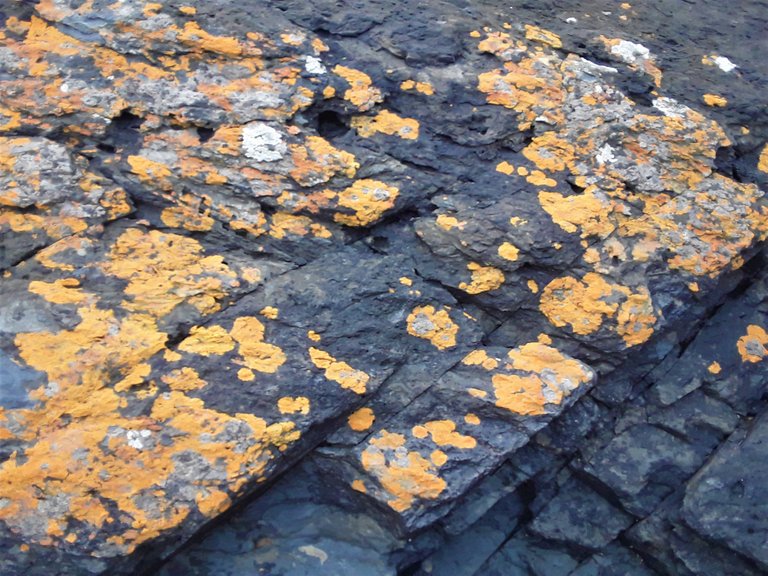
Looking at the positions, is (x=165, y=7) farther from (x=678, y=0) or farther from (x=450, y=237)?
(x=678, y=0)

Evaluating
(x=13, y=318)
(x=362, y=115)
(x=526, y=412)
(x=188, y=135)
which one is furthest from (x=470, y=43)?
(x=13, y=318)

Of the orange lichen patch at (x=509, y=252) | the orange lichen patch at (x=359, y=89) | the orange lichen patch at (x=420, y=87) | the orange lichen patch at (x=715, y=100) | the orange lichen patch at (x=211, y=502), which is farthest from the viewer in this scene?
the orange lichen patch at (x=715, y=100)

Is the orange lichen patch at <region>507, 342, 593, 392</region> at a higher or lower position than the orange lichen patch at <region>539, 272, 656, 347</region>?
lower

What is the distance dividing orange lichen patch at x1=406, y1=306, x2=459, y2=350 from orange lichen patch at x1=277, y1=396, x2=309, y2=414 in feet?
2.11

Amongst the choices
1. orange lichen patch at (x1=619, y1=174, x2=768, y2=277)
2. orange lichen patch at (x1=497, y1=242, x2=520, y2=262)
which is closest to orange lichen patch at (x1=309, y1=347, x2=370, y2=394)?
orange lichen patch at (x1=497, y1=242, x2=520, y2=262)

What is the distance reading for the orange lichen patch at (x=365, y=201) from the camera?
376cm

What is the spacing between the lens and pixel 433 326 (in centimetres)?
378

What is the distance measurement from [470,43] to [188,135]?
1658mm

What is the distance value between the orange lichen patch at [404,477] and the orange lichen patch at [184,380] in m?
0.86

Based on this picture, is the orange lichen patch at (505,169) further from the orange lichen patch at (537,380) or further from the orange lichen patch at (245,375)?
the orange lichen patch at (245,375)

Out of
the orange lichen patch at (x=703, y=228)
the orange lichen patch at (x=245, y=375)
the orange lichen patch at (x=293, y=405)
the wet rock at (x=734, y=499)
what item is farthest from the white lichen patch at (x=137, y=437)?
the wet rock at (x=734, y=499)

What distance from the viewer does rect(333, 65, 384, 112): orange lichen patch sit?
3.96m

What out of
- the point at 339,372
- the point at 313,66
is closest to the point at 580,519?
the point at 339,372

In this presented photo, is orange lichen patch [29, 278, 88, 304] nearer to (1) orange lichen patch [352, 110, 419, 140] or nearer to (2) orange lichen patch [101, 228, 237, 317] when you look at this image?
(2) orange lichen patch [101, 228, 237, 317]
